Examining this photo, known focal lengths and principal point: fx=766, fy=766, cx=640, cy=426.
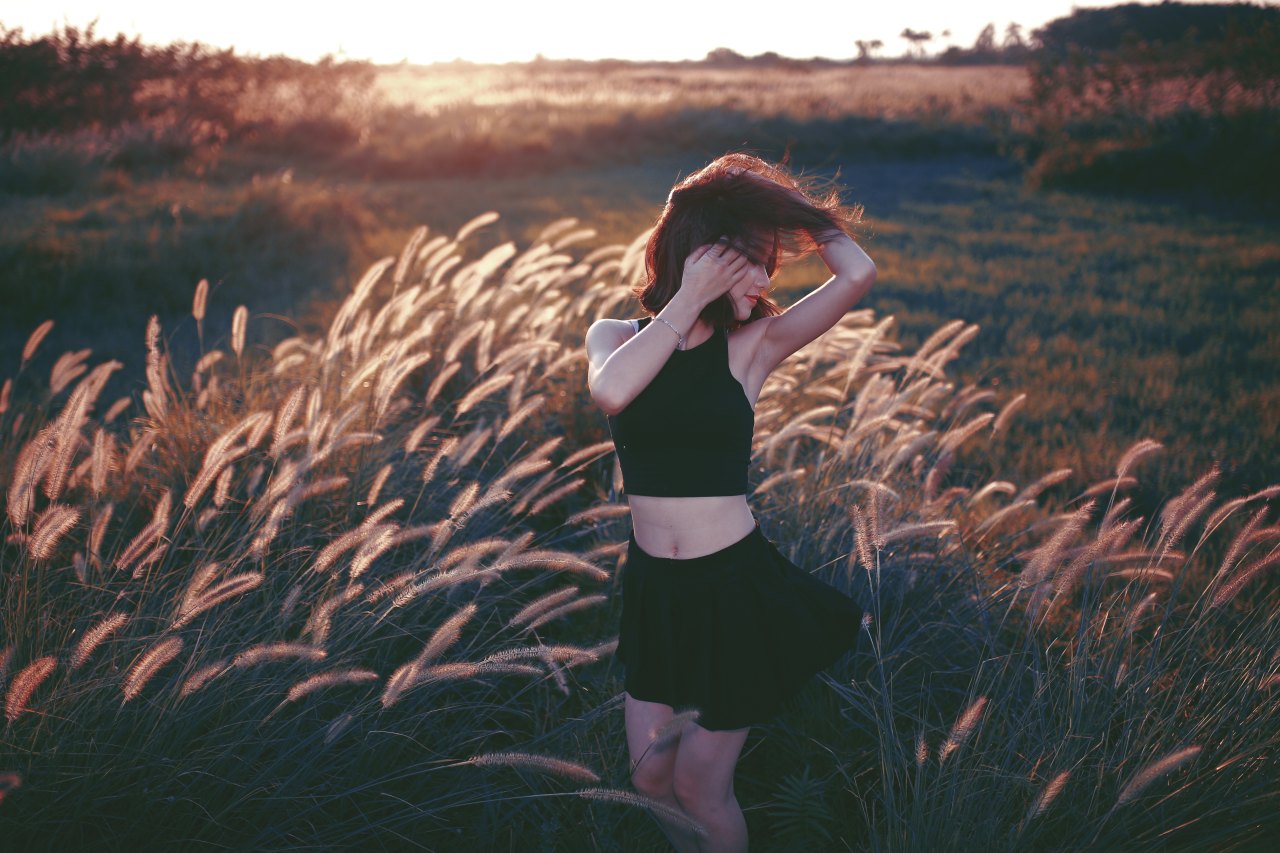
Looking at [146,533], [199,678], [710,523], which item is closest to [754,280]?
[710,523]

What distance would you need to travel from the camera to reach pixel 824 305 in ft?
7.80

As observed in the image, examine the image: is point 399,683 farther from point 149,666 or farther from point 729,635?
point 729,635

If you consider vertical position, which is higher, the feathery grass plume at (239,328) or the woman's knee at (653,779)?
the feathery grass plume at (239,328)

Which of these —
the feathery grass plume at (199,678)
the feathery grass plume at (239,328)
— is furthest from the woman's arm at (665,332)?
the feathery grass plume at (239,328)

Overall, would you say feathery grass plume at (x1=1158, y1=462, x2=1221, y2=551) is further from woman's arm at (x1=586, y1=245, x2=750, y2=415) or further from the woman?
woman's arm at (x1=586, y1=245, x2=750, y2=415)

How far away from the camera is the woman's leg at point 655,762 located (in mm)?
2145

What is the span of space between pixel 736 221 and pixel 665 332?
44 centimetres

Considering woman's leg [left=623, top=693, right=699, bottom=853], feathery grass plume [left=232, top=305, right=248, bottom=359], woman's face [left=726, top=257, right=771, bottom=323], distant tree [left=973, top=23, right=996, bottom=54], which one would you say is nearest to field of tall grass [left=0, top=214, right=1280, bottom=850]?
woman's leg [left=623, top=693, right=699, bottom=853]

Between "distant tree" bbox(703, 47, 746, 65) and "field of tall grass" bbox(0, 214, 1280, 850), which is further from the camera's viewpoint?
"distant tree" bbox(703, 47, 746, 65)

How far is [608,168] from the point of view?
2128cm

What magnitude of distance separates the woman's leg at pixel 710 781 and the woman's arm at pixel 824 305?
1.14 meters

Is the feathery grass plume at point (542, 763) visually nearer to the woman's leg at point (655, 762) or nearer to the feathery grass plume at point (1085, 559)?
the woman's leg at point (655, 762)

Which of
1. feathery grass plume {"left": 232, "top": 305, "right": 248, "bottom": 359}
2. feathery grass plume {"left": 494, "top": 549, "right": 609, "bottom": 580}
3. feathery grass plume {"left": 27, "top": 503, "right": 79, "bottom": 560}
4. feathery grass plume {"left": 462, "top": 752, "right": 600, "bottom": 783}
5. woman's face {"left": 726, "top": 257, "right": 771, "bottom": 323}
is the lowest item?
feathery grass plume {"left": 462, "top": 752, "right": 600, "bottom": 783}

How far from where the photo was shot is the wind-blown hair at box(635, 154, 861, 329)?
91.4 inches
